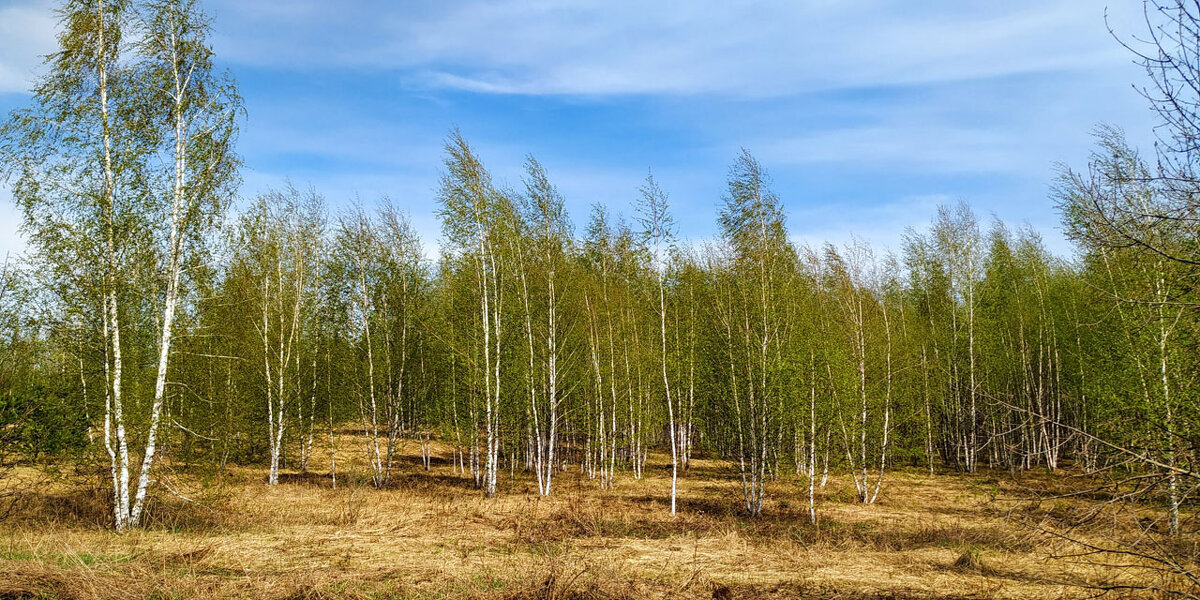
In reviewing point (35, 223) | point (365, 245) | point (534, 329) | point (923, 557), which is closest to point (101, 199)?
point (35, 223)

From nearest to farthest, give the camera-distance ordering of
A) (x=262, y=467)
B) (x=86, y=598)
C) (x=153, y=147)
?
(x=86, y=598) → (x=153, y=147) → (x=262, y=467)

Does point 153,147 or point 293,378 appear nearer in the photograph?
point 153,147

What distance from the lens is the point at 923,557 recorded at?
414 inches

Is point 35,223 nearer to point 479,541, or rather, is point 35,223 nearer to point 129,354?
point 129,354

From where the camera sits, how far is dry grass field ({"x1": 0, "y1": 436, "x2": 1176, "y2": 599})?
7.43 metres

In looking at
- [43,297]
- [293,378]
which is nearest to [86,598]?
[43,297]

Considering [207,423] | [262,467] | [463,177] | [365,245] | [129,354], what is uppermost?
[463,177]

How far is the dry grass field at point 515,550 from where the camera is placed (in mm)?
7434

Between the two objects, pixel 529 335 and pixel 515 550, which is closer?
pixel 515 550

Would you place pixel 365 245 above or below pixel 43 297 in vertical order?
above

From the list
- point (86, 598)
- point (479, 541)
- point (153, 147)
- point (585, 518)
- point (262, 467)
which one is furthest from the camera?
point (262, 467)

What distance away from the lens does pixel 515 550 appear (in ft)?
35.1

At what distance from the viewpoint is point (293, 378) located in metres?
26.1

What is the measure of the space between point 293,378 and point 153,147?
50.5 ft
